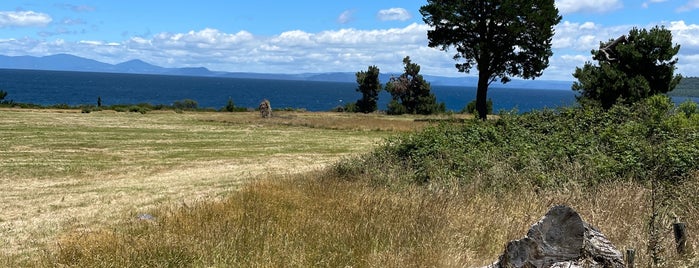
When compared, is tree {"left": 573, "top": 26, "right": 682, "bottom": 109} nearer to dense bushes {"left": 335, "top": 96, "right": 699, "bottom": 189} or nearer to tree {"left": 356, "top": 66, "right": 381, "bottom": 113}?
dense bushes {"left": 335, "top": 96, "right": 699, "bottom": 189}

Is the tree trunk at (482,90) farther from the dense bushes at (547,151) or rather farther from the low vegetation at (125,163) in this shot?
the dense bushes at (547,151)

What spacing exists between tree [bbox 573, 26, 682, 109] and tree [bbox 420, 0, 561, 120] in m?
5.89

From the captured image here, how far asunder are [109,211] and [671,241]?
11.4 metres

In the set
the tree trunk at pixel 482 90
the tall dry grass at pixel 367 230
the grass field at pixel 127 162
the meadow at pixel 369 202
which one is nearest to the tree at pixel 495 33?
the tree trunk at pixel 482 90

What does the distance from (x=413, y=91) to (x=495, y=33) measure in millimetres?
32239

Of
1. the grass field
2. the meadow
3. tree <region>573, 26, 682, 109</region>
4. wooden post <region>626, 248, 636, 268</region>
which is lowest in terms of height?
the grass field

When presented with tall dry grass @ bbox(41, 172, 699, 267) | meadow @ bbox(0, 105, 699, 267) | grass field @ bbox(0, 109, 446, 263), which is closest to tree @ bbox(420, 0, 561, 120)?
grass field @ bbox(0, 109, 446, 263)

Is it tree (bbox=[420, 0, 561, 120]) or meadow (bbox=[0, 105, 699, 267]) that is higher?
tree (bbox=[420, 0, 561, 120])

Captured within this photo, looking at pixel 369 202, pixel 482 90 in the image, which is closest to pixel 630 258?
pixel 369 202

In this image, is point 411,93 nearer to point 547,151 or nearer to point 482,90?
point 482,90

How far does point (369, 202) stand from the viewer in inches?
388

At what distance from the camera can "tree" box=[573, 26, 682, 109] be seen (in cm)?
3816

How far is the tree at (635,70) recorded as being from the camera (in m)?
38.2

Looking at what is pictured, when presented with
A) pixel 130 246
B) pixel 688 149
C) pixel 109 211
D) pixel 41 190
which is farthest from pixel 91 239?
pixel 688 149
